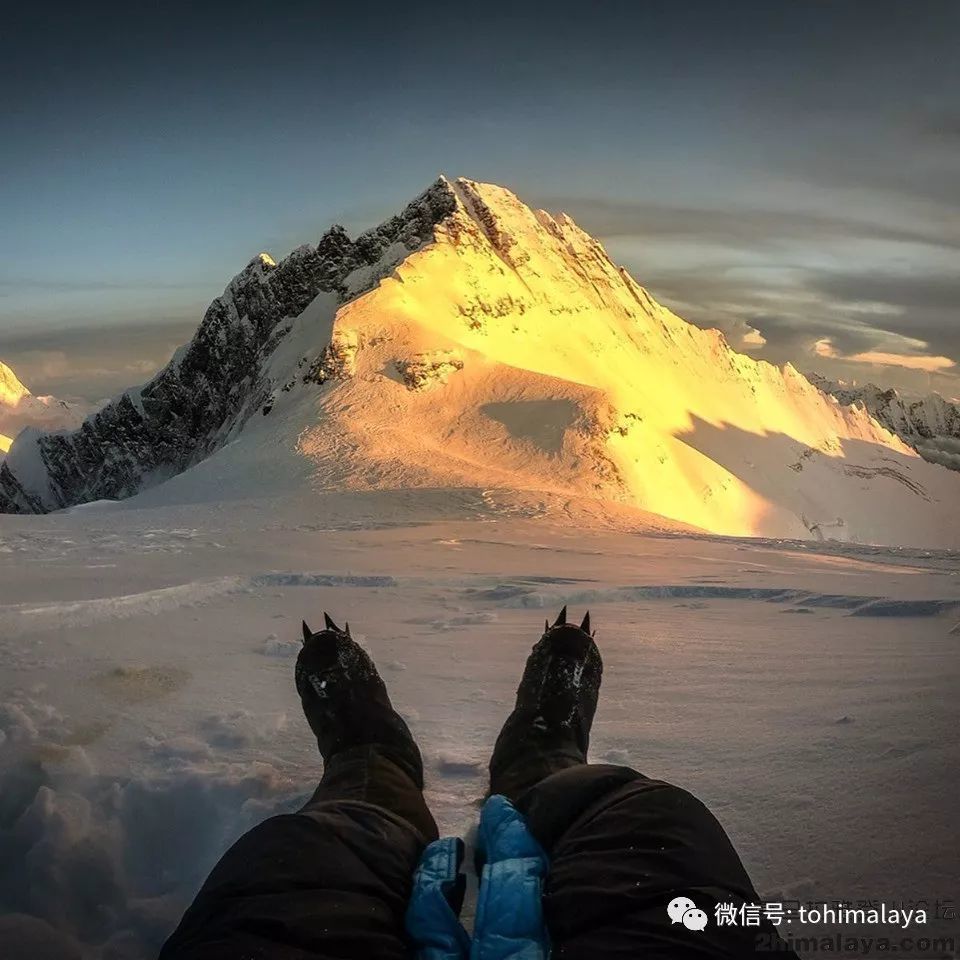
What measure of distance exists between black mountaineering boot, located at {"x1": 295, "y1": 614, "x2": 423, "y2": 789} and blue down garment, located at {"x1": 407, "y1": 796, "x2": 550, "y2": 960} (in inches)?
27.0

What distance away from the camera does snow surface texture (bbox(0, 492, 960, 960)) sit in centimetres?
222

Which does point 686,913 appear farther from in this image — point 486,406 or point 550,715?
point 486,406

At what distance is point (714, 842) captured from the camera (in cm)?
→ 178

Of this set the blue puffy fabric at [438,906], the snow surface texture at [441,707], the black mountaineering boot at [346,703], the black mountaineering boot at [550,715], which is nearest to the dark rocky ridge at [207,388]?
the snow surface texture at [441,707]

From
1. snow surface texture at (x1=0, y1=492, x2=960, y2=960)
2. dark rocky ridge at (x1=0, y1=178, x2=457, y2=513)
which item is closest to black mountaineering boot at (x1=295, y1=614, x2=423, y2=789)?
snow surface texture at (x1=0, y1=492, x2=960, y2=960)

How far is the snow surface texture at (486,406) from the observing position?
24562 mm

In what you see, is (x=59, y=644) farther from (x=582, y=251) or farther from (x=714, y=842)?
(x=582, y=251)

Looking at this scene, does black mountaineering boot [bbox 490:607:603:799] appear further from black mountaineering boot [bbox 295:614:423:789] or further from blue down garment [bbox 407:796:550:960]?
blue down garment [bbox 407:796:550:960]

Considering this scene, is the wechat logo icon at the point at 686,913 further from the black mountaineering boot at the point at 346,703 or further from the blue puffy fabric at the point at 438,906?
the black mountaineering boot at the point at 346,703

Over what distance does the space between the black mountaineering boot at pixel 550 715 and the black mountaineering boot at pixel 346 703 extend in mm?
339

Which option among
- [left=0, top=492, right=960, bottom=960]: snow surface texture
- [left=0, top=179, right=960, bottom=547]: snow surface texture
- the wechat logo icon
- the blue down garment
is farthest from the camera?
[left=0, top=179, right=960, bottom=547]: snow surface texture

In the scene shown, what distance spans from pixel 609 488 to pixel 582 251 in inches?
1475

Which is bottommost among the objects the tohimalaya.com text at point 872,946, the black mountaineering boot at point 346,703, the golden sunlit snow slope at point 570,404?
the tohimalaya.com text at point 872,946

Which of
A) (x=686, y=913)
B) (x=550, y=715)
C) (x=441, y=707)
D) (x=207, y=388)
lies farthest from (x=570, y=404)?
(x=207, y=388)
